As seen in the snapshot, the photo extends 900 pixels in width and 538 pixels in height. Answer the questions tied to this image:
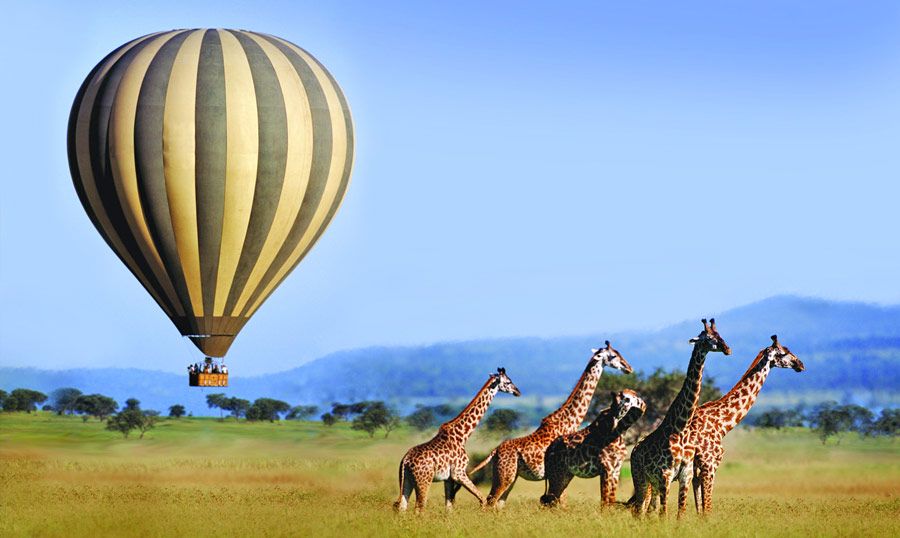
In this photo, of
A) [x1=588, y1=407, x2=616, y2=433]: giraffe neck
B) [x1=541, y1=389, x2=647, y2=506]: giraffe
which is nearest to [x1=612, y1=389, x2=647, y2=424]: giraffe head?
[x1=541, y1=389, x2=647, y2=506]: giraffe

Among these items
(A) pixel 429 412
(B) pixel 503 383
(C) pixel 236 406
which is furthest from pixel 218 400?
(B) pixel 503 383

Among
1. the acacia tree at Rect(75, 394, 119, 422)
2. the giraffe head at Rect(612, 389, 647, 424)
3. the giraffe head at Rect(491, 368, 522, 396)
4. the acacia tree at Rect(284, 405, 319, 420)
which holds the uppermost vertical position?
the acacia tree at Rect(75, 394, 119, 422)

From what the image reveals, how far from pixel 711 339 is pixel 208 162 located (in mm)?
15011

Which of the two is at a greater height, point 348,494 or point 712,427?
point 712,427

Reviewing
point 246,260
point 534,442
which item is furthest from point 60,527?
point 246,260

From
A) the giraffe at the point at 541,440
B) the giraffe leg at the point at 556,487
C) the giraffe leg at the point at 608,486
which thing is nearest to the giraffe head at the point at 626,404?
the giraffe leg at the point at 608,486

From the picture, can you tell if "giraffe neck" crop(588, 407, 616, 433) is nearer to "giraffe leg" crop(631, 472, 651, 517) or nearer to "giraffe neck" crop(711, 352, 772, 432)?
"giraffe leg" crop(631, 472, 651, 517)

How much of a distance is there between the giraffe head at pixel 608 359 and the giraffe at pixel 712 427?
1.97 metres

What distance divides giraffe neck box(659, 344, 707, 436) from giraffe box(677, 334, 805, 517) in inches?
8.1

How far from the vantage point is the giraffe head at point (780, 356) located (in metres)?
28.5

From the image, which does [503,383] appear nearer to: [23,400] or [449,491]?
[449,491]

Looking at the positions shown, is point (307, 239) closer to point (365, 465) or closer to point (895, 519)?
point (365, 465)

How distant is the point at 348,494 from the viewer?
36.2 m

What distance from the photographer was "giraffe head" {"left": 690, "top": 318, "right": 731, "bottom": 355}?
92.0 feet
